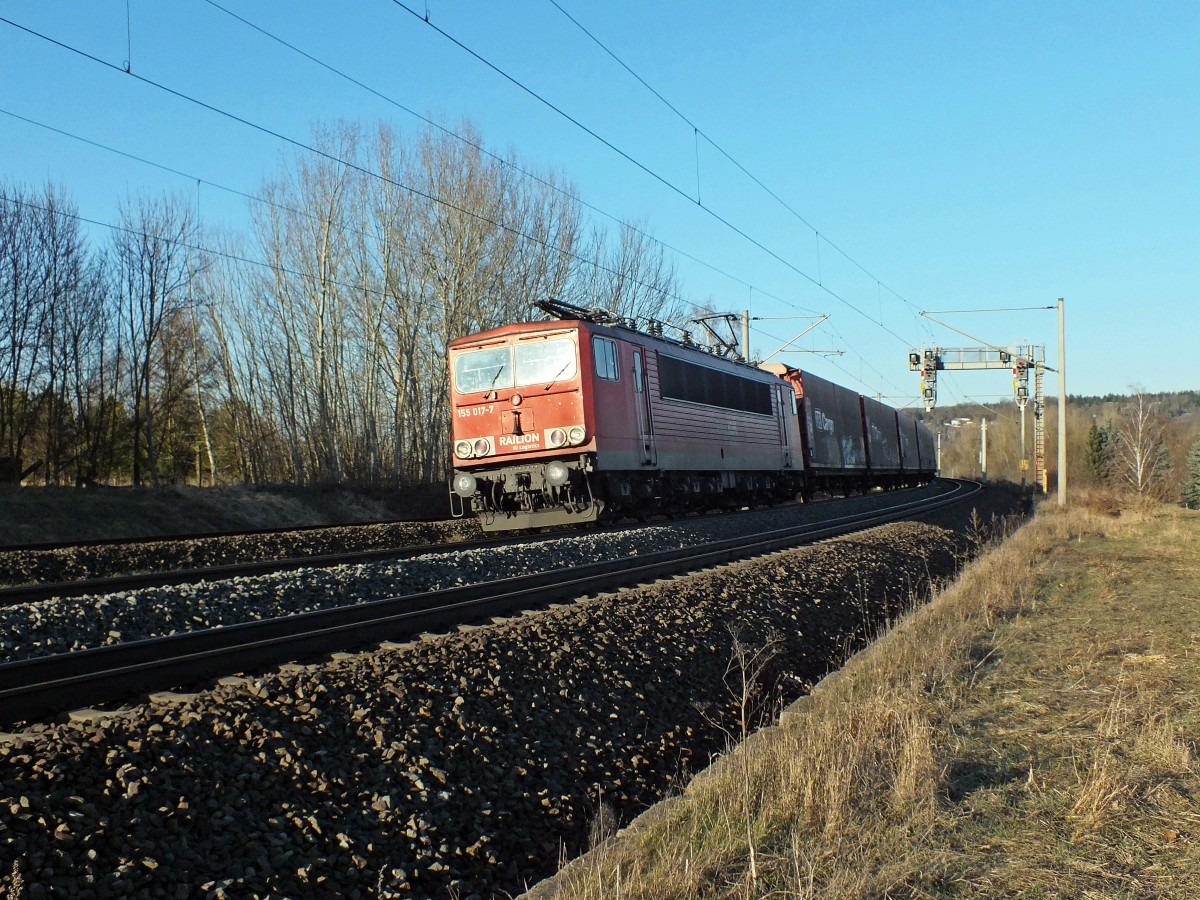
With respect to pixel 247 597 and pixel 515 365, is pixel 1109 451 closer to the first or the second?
pixel 515 365

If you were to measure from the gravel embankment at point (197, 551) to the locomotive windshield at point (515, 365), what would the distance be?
2730mm

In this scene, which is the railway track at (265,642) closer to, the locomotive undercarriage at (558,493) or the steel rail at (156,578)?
the steel rail at (156,578)

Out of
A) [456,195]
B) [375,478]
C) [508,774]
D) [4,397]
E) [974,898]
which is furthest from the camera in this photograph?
[456,195]

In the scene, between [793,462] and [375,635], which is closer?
[375,635]

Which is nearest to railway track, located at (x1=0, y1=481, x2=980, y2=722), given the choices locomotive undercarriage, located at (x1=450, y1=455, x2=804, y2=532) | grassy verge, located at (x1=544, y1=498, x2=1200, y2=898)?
grassy verge, located at (x1=544, y1=498, x2=1200, y2=898)

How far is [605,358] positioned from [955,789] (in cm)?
1200

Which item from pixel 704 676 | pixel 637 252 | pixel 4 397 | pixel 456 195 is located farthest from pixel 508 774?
pixel 637 252

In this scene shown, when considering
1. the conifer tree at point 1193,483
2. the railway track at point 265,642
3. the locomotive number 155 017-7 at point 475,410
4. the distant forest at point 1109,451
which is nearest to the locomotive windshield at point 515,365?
the locomotive number 155 017-7 at point 475,410

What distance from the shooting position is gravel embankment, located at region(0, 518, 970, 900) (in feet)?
11.4

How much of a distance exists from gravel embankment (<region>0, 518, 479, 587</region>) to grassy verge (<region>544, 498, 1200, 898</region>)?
9277 millimetres

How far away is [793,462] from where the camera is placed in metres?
27.0

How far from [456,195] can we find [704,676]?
2714 centimetres

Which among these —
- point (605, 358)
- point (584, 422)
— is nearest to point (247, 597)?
point (584, 422)

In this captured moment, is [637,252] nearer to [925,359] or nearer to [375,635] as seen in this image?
[925,359]
